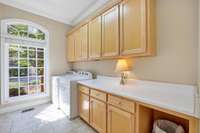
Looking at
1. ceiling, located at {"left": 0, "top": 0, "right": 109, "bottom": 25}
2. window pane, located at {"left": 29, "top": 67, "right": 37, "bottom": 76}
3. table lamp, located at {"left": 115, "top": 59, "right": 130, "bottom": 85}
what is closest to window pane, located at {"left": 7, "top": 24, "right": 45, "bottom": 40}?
ceiling, located at {"left": 0, "top": 0, "right": 109, "bottom": 25}

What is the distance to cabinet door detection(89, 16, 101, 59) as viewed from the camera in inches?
90.9

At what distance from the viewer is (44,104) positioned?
3.44 m

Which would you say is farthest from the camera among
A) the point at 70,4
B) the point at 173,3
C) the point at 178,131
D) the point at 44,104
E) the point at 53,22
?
the point at 53,22

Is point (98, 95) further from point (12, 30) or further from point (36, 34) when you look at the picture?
point (12, 30)

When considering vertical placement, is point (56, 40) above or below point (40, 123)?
above

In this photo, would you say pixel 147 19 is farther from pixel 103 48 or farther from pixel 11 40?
pixel 11 40

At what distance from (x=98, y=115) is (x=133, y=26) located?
4.91 ft

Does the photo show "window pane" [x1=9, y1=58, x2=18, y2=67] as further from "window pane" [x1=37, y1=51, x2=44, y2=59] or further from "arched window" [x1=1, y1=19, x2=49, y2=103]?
"window pane" [x1=37, y1=51, x2=44, y2=59]

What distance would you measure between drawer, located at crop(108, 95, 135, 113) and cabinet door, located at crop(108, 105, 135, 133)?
6 centimetres

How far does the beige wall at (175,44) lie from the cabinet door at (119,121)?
0.72m

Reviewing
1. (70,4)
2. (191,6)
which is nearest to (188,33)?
(191,6)

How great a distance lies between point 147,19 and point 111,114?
139 centimetres

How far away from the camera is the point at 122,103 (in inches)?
57.7

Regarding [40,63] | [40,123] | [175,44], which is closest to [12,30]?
[40,63]
